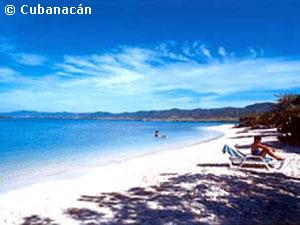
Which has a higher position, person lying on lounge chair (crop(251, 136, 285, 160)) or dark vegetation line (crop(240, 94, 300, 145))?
dark vegetation line (crop(240, 94, 300, 145))

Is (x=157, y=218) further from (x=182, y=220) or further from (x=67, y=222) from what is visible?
(x=67, y=222)

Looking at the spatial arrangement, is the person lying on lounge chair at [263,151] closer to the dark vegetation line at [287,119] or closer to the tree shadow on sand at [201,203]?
the tree shadow on sand at [201,203]

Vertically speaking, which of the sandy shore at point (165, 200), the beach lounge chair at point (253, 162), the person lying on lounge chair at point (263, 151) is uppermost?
the person lying on lounge chair at point (263, 151)

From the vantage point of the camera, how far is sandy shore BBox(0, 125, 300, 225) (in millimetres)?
5809

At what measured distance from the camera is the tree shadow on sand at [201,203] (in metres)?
5.70

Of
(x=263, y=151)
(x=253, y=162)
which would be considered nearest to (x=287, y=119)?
(x=263, y=151)

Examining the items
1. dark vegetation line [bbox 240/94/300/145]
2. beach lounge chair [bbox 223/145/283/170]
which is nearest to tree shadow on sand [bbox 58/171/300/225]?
beach lounge chair [bbox 223/145/283/170]

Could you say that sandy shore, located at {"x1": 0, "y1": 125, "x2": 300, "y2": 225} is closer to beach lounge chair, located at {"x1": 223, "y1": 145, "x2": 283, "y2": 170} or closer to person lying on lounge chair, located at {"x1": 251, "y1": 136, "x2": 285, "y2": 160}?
beach lounge chair, located at {"x1": 223, "y1": 145, "x2": 283, "y2": 170}

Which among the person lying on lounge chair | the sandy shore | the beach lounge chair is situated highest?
the person lying on lounge chair

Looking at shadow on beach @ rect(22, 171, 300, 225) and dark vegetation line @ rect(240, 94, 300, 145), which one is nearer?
shadow on beach @ rect(22, 171, 300, 225)

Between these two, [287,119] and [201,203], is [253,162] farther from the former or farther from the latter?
[287,119]

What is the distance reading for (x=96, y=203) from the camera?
695cm

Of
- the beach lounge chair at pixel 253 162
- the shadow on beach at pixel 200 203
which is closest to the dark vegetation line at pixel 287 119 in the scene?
the beach lounge chair at pixel 253 162

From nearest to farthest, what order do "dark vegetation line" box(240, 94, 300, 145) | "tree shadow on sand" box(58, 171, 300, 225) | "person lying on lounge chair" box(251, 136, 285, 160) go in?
"tree shadow on sand" box(58, 171, 300, 225) → "person lying on lounge chair" box(251, 136, 285, 160) → "dark vegetation line" box(240, 94, 300, 145)
